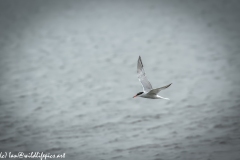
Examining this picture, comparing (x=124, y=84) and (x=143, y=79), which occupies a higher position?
(x=124, y=84)

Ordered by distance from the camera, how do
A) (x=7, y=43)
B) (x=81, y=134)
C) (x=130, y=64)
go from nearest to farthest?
(x=81, y=134) → (x=130, y=64) → (x=7, y=43)

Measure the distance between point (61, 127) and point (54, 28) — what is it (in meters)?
22.0

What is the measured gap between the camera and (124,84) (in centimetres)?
1673

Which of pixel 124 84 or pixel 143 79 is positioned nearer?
pixel 143 79

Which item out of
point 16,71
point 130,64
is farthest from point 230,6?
point 16,71

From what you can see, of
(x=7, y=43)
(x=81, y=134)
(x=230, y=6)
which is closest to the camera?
(x=81, y=134)

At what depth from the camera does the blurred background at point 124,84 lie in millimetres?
10750

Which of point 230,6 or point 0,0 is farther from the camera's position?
point 0,0

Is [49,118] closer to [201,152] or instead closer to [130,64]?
[201,152]

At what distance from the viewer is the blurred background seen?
35.3 ft

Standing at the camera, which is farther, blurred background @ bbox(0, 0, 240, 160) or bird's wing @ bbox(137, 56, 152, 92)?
blurred background @ bbox(0, 0, 240, 160)

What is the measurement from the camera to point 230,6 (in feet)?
102

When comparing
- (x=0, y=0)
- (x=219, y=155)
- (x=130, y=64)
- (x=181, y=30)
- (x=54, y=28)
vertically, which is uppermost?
(x=0, y=0)

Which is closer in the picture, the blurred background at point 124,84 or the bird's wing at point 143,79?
the bird's wing at point 143,79
